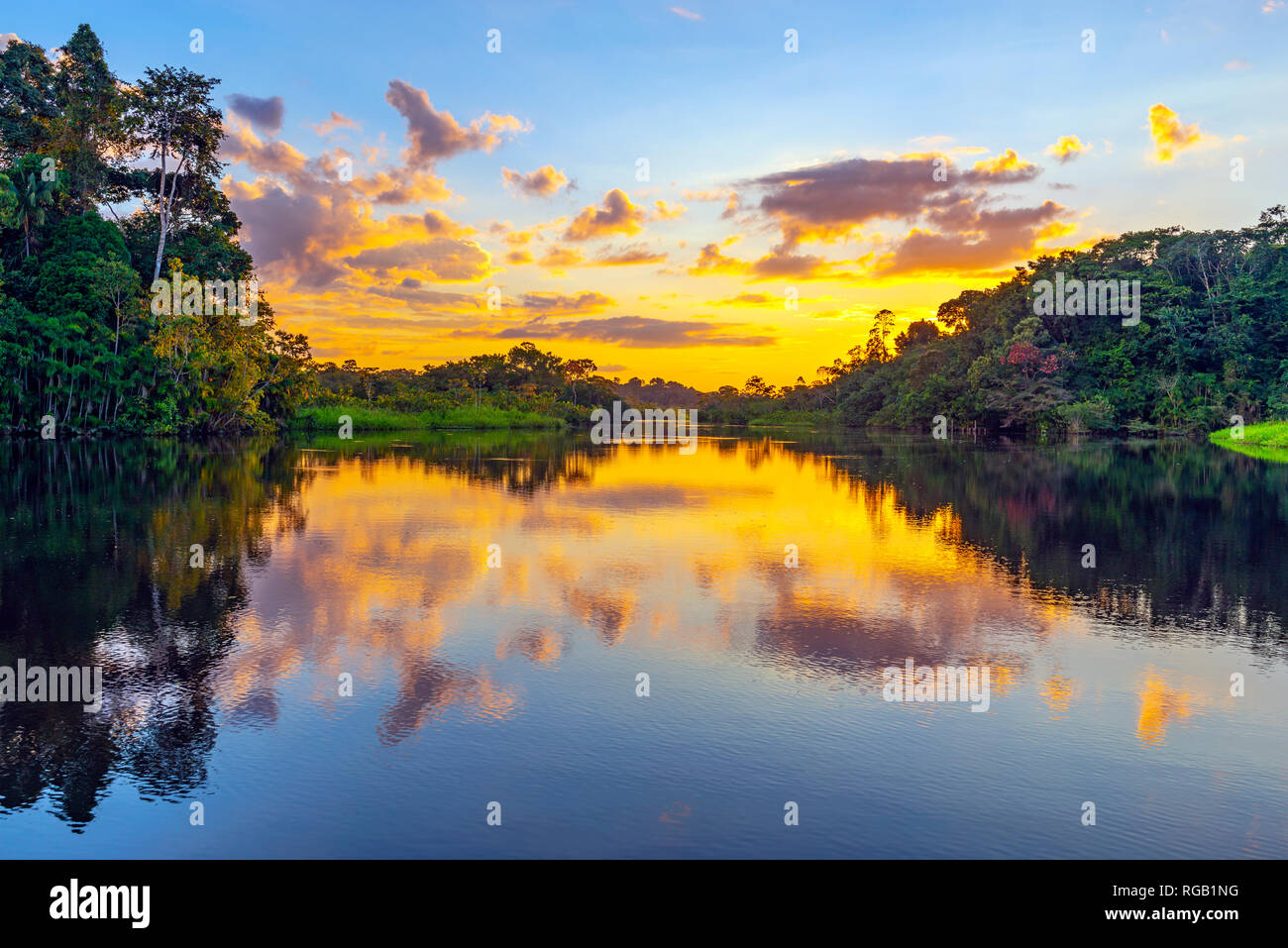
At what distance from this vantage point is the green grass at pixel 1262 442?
35.3 metres

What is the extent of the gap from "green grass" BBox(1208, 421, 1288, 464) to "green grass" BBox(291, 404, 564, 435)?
49.1 meters

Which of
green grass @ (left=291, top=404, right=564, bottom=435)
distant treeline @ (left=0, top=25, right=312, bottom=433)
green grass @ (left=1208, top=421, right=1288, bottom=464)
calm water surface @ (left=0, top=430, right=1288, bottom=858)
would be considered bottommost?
calm water surface @ (left=0, top=430, right=1288, bottom=858)

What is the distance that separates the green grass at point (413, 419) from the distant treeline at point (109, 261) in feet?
33.8

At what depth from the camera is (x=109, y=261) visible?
40.7m

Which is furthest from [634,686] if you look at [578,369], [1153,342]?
[578,369]

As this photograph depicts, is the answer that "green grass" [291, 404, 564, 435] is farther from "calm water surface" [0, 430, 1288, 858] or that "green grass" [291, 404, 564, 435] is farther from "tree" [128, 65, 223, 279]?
"calm water surface" [0, 430, 1288, 858]

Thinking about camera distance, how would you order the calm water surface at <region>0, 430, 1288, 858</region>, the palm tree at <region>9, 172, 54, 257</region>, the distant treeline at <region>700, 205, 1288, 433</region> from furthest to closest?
the distant treeline at <region>700, 205, 1288, 433</region> < the palm tree at <region>9, 172, 54, 257</region> < the calm water surface at <region>0, 430, 1288, 858</region>

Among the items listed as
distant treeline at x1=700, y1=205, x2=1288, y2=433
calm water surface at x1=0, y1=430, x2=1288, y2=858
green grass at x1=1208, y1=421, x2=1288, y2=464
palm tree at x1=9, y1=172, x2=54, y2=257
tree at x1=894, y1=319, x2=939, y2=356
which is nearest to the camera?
calm water surface at x1=0, y1=430, x2=1288, y2=858

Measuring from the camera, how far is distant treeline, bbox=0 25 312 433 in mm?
38938

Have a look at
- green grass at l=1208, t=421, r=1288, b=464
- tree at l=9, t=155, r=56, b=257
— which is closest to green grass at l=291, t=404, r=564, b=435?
tree at l=9, t=155, r=56, b=257

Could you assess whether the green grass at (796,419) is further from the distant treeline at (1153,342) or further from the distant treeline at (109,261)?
the distant treeline at (109,261)
